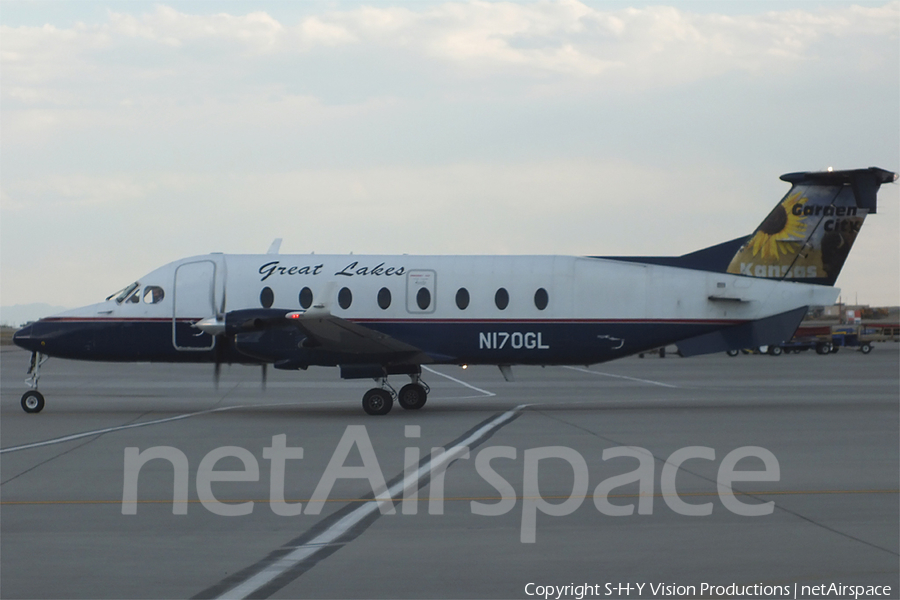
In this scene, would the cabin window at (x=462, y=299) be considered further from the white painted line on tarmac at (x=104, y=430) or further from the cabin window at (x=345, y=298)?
the white painted line on tarmac at (x=104, y=430)

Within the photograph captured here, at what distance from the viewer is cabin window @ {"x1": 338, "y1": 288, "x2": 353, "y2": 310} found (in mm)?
21406

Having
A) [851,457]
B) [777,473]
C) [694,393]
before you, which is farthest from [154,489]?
[694,393]

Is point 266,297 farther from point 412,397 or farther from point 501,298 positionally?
point 501,298

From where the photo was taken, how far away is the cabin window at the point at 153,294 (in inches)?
858

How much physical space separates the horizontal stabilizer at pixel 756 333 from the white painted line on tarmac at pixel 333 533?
8698 millimetres

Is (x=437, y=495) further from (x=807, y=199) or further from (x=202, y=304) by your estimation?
(x=807, y=199)

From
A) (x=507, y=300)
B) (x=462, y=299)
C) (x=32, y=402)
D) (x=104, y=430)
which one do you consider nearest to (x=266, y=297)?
(x=462, y=299)

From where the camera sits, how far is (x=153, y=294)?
71.7ft

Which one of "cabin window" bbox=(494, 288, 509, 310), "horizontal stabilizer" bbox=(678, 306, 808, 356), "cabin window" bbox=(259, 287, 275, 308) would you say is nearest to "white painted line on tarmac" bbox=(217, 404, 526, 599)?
Answer: "cabin window" bbox=(494, 288, 509, 310)

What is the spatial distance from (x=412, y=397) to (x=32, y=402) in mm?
8255

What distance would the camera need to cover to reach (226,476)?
39.1 ft

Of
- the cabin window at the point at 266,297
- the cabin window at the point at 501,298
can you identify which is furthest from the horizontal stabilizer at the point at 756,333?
the cabin window at the point at 266,297

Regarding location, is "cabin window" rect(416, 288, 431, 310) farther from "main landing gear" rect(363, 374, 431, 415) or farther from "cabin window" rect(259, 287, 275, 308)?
"cabin window" rect(259, 287, 275, 308)

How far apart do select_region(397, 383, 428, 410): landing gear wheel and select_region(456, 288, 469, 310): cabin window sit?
208 cm
